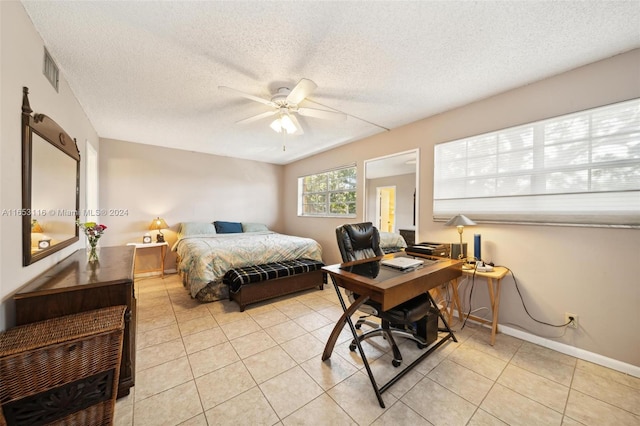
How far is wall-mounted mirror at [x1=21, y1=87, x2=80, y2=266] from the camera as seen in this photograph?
4.60 ft

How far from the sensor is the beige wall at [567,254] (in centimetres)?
180

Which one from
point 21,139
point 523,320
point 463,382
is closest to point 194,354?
point 21,139

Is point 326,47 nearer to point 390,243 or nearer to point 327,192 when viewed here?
point 390,243

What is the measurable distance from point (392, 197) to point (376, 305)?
3.54 meters

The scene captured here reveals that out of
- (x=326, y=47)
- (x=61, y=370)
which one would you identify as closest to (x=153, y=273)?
(x=61, y=370)

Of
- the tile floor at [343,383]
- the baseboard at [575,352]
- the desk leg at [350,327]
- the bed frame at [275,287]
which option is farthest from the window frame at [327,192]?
the baseboard at [575,352]

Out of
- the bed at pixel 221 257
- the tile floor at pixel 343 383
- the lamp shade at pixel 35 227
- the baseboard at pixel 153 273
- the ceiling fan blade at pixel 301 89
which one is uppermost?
the ceiling fan blade at pixel 301 89

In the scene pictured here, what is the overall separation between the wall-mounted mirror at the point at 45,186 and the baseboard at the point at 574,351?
12.8 ft

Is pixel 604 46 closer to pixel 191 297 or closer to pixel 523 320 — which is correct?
pixel 523 320

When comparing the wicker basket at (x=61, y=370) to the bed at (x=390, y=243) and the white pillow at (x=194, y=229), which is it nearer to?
the bed at (x=390, y=243)

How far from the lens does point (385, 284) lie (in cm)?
149

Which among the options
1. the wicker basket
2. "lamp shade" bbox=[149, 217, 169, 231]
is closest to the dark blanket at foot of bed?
the wicker basket

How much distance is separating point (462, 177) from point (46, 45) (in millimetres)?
3900

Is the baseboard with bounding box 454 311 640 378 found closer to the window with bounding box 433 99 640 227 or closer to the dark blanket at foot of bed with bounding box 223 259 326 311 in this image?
the window with bounding box 433 99 640 227
